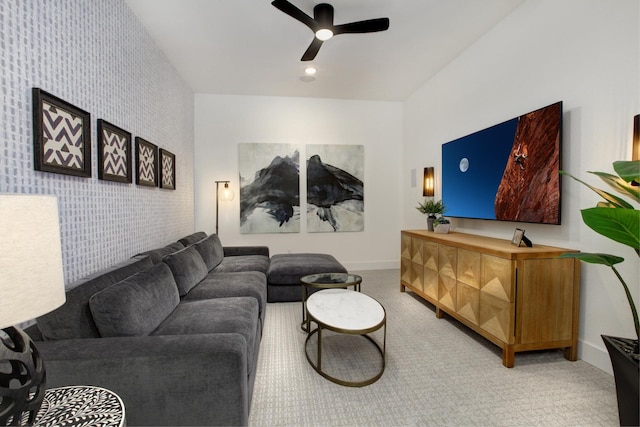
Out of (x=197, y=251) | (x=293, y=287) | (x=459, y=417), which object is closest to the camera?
(x=459, y=417)

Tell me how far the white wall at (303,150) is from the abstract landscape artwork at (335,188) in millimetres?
115

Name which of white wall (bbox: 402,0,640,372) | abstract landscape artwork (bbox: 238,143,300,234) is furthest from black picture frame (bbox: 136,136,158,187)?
white wall (bbox: 402,0,640,372)

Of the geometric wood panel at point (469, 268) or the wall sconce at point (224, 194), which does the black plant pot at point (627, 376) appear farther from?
the wall sconce at point (224, 194)

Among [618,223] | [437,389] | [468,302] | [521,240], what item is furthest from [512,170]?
[437,389]

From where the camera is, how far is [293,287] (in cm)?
337

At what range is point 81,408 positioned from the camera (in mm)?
974

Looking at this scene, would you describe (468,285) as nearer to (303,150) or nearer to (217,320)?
(217,320)

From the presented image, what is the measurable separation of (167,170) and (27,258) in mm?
2876

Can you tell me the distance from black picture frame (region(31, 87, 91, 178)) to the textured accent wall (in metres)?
0.04

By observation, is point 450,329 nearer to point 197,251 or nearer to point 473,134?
point 473,134

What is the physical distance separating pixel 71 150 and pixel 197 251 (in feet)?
4.58

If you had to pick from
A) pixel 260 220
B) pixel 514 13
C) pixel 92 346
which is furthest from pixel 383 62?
pixel 92 346

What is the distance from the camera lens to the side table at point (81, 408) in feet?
2.99

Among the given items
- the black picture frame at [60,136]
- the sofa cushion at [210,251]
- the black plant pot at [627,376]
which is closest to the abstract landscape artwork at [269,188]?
the sofa cushion at [210,251]
